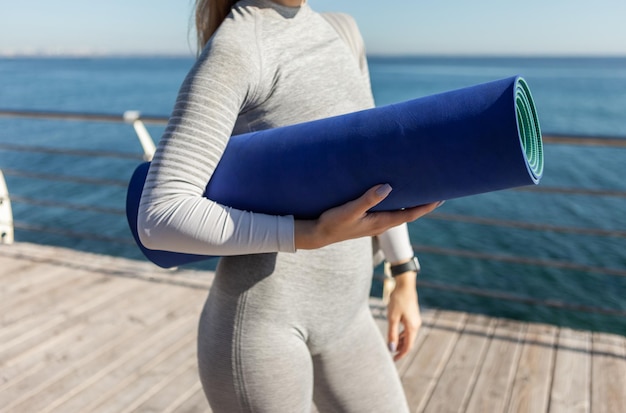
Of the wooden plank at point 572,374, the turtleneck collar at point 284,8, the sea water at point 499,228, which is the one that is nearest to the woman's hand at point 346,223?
the turtleneck collar at point 284,8

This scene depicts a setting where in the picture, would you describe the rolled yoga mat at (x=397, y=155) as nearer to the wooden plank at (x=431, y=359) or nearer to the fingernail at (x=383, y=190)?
the fingernail at (x=383, y=190)

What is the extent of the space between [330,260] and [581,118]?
107 ft

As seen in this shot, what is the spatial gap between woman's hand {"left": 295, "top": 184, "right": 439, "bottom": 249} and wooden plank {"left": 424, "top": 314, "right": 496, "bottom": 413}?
149cm

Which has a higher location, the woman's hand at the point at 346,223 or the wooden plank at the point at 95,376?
the woman's hand at the point at 346,223

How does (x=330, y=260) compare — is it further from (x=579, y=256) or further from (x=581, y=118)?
(x=581, y=118)

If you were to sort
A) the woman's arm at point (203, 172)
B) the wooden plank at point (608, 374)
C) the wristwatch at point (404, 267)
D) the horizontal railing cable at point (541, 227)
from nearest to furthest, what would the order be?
1. the woman's arm at point (203, 172)
2. the wristwatch at point (404, 267)
3. the wooden plank at point (608, 374)
4. the horizontal railing cable at point (541, 227)

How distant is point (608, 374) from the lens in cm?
221

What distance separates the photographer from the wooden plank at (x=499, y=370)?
2061 millimetres

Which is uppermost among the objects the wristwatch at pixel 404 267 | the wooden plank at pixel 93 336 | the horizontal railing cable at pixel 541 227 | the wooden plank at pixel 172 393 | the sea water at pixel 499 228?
the wristwatch at pixel 404 267

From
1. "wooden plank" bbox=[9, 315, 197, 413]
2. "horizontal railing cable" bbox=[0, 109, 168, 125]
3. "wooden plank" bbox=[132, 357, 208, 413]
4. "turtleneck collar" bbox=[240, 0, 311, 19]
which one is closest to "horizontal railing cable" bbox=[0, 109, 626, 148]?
"horizontal railing cable" bbox=[0, 109, 168, 125]

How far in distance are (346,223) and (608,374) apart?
6.47 ft

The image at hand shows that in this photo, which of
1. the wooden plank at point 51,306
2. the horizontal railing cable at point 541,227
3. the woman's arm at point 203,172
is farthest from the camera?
the wooden plank at point 51,306

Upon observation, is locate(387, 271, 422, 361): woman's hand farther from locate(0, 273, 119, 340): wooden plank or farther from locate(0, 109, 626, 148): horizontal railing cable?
locate(0, 273, 119, 340): wooden plank

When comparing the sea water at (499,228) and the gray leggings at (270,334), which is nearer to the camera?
the gray leggings at (270,334)
